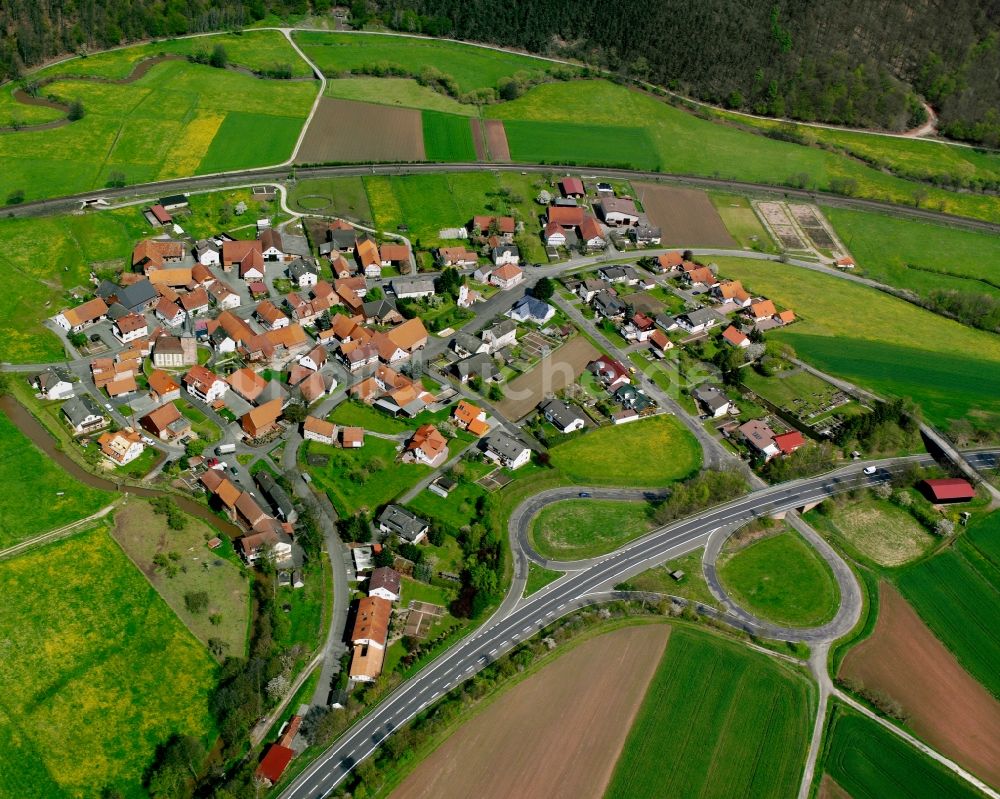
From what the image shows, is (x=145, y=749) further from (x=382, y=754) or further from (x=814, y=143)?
(x=814, y=143)

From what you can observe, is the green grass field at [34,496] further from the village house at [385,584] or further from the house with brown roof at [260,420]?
the village house at [385,584]

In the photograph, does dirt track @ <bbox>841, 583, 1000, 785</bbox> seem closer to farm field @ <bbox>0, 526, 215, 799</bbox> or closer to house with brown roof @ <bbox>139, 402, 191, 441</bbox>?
farm field @ <bbox>0, 526, 215, 799</bbox>

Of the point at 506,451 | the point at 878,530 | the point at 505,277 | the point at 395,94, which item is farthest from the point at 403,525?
the point at 395,94

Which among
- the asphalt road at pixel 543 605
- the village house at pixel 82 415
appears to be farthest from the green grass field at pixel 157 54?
the asphalt road at pixel 543 605

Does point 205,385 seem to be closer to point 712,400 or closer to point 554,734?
point 554,734

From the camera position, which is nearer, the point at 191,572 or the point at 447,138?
the point at 191,572

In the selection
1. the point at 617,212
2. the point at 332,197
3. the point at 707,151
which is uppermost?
the point at 707,151

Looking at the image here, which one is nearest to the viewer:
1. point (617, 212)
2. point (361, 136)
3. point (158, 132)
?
point (617, 212)
